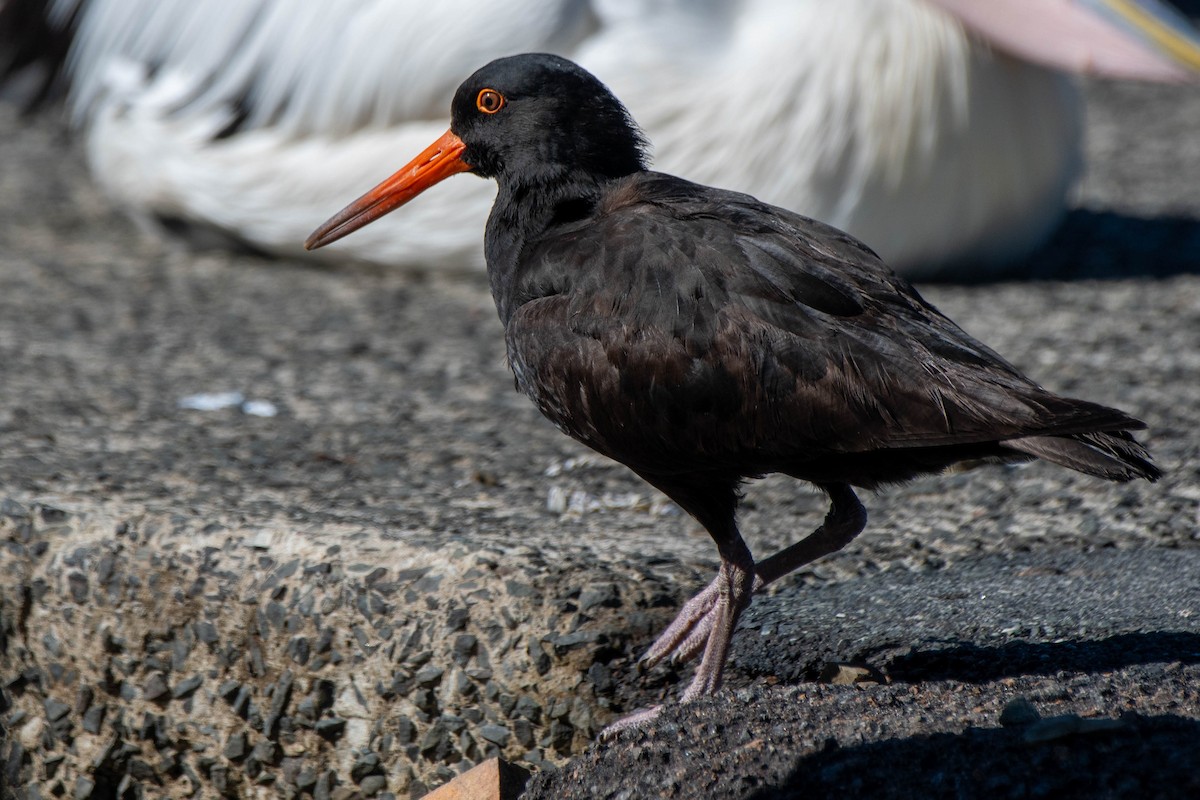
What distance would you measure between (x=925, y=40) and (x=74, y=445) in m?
3.15

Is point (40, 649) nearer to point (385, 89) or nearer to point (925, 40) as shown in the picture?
point (385, 89)

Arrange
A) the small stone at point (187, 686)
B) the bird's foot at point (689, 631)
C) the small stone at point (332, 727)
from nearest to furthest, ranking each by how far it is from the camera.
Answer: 1. the bird's foot at point (689, 631)
2. the small stone at point (332, 727)
3. the small stone at point (187, 686)

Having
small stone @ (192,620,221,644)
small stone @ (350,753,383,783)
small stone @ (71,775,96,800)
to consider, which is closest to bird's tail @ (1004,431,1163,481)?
small stone @ (350,753,383,783)

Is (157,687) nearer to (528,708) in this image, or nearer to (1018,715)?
(528,708)

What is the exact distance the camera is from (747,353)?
9.19 feet

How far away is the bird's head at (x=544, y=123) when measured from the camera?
331 cm

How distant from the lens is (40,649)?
11.5 ft

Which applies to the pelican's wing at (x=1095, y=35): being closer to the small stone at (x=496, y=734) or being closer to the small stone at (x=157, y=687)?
the small stone at (x=496, y=734)

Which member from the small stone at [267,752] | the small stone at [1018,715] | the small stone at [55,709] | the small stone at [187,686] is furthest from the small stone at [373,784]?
the small stone at [1018,715]

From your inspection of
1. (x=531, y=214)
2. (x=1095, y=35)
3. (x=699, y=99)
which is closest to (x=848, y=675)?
(x=531, y=214)

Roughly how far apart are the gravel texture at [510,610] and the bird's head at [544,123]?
835 millimetres

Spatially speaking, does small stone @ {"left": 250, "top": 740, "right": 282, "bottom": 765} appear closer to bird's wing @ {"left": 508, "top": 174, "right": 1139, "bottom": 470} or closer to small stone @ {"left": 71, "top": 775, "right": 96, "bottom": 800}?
small stone @ {"left": 71, "top": 775, "right": 96, "bottom": 800}

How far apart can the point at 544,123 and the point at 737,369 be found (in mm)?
836

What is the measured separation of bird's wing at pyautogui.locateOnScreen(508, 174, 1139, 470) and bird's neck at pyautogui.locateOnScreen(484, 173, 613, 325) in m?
0.19
